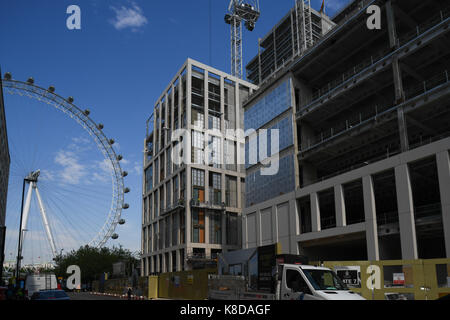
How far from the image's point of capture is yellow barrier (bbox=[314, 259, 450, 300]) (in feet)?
64.0

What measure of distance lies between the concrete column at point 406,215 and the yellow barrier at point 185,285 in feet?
50.9

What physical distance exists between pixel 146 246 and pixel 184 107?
103 ft

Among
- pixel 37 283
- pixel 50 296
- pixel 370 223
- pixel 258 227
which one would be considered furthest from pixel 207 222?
pixel 50 296

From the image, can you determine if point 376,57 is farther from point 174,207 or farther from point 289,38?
point 289,38

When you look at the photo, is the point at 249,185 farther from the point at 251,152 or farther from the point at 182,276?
the point at 182,276

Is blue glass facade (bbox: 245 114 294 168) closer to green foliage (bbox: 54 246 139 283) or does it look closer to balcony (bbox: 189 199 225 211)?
balcony (bbox: 189 199 225 211)

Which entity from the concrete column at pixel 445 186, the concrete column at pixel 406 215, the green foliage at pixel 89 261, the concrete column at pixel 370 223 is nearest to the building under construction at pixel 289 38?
the concrete column at pixel 370 223

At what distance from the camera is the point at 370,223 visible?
35.9 metres

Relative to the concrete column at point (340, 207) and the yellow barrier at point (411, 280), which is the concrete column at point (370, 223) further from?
the yellow barrier at point (411, 280)

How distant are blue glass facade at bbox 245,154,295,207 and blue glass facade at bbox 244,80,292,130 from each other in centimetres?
635

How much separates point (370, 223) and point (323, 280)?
2230cm

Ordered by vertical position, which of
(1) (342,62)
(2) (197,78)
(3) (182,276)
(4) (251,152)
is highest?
(2) (197,78)
